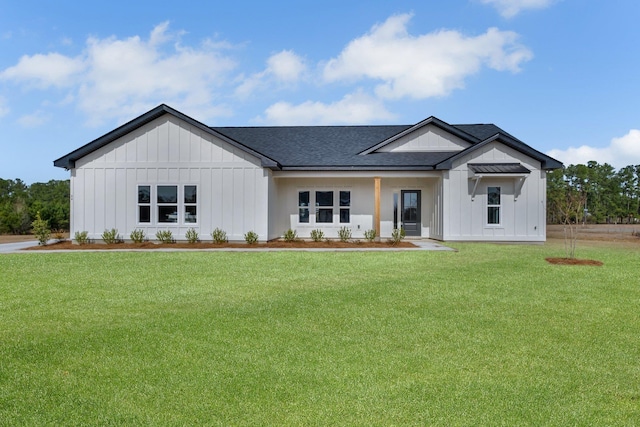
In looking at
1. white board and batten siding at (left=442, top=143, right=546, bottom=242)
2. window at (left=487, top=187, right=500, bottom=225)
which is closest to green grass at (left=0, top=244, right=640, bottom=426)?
white board and batten siding at (left=442, top=143, right=546, bottom=242)

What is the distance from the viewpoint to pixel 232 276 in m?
9.52

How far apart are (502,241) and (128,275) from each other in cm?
1479

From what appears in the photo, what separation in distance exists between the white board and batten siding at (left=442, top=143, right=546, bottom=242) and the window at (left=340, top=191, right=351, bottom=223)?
453 centimetres

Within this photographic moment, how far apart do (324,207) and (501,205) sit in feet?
26.1

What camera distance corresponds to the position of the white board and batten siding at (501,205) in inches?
707

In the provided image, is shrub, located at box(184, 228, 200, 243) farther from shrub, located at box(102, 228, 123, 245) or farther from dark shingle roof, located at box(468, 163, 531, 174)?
dark shingle roof, located at box(468, 163, 531, 174)

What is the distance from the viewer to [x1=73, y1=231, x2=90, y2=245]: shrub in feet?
56.0

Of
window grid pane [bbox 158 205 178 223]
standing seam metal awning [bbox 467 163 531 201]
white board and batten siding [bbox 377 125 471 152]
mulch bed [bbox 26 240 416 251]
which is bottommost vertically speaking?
mulch bed [bbox 26 240 416 251]

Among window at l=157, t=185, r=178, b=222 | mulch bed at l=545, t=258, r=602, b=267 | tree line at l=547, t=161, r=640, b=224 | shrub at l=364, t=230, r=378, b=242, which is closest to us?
mulch bed at l=545, t=258, r=602, b=267

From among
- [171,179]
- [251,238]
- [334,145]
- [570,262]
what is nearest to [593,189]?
[334,145]

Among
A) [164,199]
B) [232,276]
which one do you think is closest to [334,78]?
[164,199]

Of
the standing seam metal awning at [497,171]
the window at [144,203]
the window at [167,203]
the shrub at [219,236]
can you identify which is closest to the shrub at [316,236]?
the shrub at [219,236]

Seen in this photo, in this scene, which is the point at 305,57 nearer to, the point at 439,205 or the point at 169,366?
the point at 439,205

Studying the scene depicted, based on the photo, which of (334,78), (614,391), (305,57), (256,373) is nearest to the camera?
(614,391)
